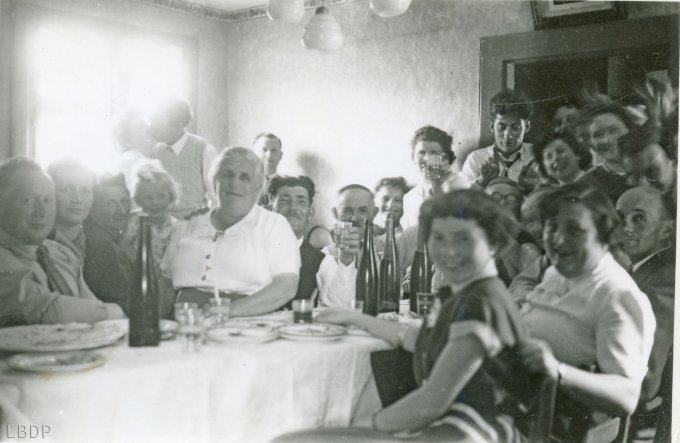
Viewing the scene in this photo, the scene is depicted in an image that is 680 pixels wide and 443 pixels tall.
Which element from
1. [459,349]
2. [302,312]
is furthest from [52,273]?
A: [459,349]

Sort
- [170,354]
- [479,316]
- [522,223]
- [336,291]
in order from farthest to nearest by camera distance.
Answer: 1. [336,291]
2. [522,223]
3. [479,316]
4. [170,354]

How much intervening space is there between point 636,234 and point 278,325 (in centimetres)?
113

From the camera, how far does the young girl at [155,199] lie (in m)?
1.92

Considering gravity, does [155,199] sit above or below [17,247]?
above

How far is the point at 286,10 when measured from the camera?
2043mm

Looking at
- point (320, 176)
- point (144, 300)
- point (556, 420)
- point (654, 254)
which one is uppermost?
point (320, 176)

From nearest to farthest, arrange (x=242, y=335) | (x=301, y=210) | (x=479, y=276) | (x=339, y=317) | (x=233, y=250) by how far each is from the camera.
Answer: (x=242, y=335), (x=479, y=276), (x=339, y=317), (x=233, y=250), (x=301, y=210)

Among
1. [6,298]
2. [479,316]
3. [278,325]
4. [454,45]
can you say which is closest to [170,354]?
[278,325]

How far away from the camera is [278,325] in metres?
1.79

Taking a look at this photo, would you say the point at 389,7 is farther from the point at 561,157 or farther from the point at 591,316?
the point at 591,316

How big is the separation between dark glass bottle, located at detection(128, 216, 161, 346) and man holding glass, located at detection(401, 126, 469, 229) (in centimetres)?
77

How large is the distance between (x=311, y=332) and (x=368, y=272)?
0.39m

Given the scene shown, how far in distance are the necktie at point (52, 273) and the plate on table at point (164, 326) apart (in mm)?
148

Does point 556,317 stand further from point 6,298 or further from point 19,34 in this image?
point 19,34
